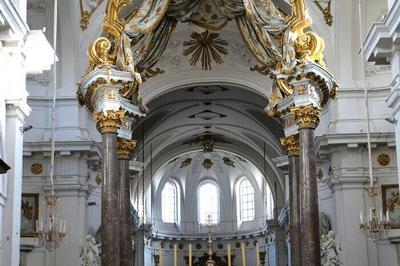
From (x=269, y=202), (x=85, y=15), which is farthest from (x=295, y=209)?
(x=269, y=202)

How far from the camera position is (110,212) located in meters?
13.2

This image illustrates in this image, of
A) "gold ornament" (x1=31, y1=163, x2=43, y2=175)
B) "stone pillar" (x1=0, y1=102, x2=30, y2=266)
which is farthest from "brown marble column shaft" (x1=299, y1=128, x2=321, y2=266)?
"gold ornament" (x1=31, y1=163, x2=43, y2=175)

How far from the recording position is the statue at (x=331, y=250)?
1770cm

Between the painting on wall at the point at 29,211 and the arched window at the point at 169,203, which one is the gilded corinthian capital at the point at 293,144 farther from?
the arched window at the point at 169,203

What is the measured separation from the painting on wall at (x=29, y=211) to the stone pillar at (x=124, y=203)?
430 cm

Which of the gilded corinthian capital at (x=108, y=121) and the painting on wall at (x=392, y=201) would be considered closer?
the gilded corinthian capital at (x=108, y=121)

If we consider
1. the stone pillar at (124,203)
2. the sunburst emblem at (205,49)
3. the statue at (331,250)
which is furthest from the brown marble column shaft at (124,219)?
the sunburst emblem at (205,49)

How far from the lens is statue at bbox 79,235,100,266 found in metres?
17.7

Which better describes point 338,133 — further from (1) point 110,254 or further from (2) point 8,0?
(2) point 8,0

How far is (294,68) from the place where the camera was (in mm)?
13727

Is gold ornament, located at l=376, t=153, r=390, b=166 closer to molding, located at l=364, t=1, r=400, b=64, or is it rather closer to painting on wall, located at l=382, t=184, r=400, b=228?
painting on wall, located at l=382, t=184, r=400, b=228

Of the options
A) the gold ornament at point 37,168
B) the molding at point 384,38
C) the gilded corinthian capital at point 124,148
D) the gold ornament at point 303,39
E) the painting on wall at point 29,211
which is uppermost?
the gold ornament at point 303,39

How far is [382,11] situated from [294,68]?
5448 millimetres

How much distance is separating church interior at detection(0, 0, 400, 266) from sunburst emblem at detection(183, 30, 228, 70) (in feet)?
0.13
